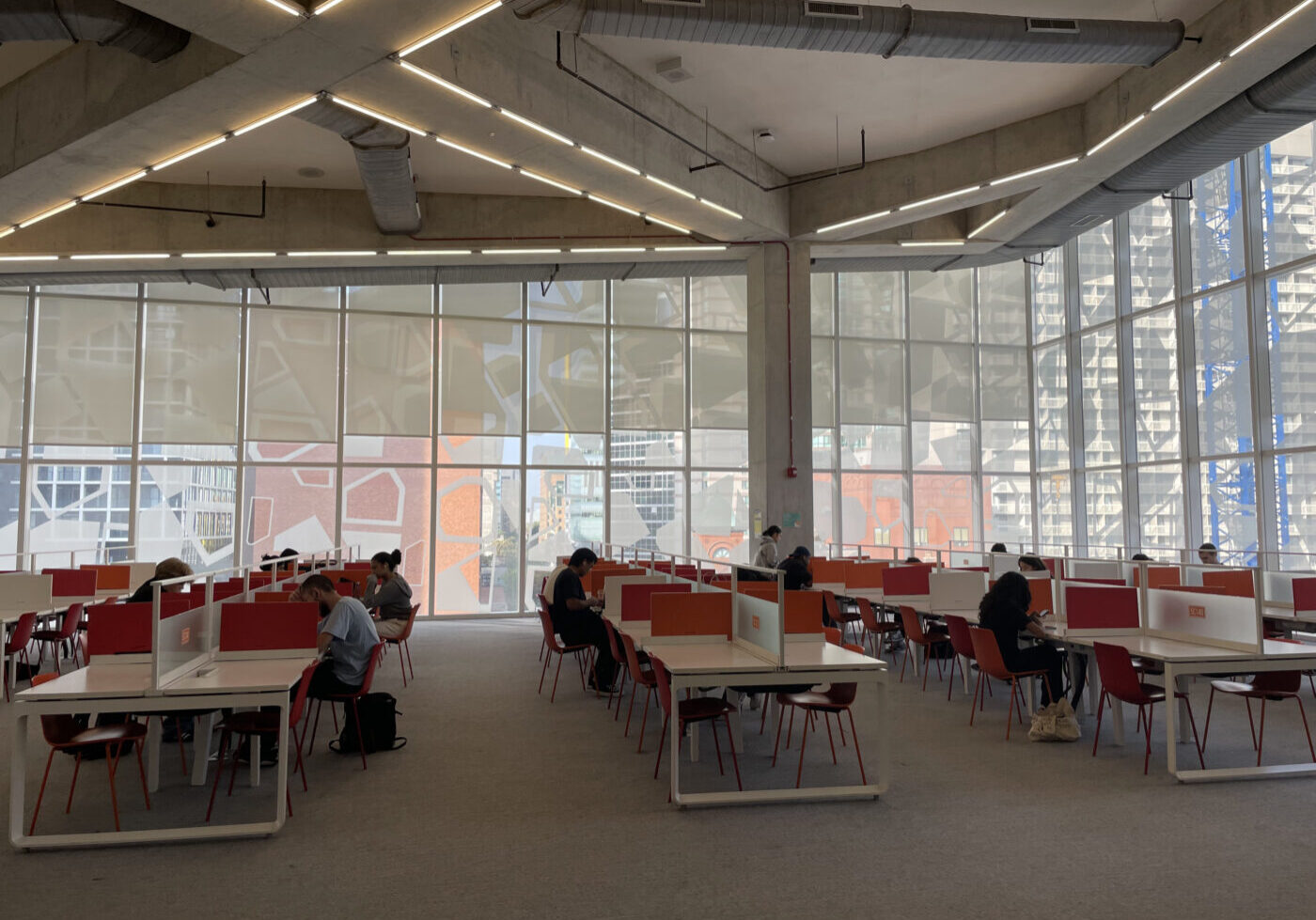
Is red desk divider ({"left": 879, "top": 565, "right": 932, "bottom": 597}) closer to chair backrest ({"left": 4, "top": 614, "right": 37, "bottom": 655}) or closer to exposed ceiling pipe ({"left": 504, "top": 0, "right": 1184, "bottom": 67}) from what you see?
exposed ceiling pipe ({"left": 504, "top": 0, "right": 1184, "bottom": 67})

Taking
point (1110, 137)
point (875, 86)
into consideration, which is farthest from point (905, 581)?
point (875, 86)

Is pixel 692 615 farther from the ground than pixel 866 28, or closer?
closer

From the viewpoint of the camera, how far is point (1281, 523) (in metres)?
10.9

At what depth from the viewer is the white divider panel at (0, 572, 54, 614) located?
775 centimetres

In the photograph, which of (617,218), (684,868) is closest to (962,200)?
(617,218)

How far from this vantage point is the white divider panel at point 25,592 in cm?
775

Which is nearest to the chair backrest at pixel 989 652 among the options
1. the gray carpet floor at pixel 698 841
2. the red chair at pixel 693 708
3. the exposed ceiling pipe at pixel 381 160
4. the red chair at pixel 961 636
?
the red chair at pixel 961 636

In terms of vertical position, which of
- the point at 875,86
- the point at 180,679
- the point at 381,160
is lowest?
the point at 180,679

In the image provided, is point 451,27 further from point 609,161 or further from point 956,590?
point 956,590

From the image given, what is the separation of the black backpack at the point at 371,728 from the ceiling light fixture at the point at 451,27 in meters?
4.01

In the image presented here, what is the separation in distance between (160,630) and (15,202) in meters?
5.70

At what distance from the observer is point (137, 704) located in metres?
4.04

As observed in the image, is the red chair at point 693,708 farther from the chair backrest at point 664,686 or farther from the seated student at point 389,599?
the seated student at point 389,599

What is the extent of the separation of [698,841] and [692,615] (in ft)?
5.85
